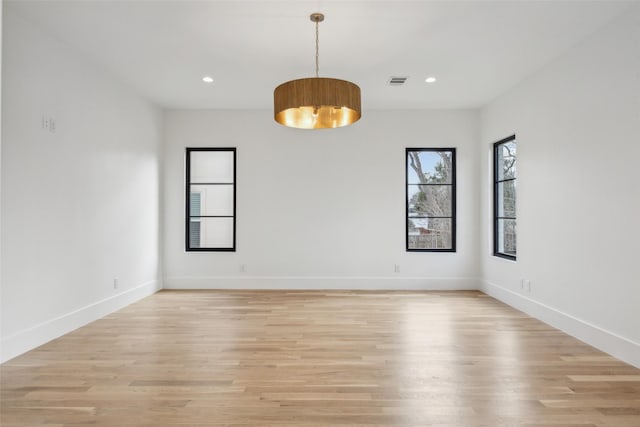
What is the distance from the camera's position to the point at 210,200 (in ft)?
20.9

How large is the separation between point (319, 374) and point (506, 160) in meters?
4.10

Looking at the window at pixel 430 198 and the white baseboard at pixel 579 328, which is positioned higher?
the window at pixel 430 198

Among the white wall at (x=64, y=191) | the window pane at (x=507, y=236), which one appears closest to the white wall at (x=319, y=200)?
the window pane at (x=507, y=236)

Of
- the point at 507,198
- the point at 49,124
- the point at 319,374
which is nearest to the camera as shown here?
the point at 319,374

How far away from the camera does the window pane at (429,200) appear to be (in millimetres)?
6090

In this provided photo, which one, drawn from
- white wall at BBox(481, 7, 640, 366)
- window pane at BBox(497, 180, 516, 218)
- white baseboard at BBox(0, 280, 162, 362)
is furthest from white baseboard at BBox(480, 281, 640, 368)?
white baseboard at BBox(0, 280, 162, 362)

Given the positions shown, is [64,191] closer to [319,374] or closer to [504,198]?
[319,374]

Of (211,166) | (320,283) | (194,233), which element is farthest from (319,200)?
(194,233)

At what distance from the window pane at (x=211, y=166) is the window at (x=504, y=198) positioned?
4.05m

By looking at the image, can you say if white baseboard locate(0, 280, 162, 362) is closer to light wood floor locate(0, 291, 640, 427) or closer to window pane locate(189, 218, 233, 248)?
light wood floor locate(0, 291, 640, 427)

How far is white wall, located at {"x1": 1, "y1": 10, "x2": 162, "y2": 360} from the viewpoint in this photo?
315 cm

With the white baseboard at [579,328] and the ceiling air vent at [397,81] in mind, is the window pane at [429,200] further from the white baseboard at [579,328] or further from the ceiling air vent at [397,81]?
the ceiling air vent at [397,81]

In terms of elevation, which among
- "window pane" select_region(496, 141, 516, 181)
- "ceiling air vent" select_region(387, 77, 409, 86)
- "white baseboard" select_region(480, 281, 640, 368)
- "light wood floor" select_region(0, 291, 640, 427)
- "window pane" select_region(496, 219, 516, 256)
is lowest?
"light wood floor" select_region(0, 291, 640, 427)

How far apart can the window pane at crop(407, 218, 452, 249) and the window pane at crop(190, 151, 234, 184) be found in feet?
10.0
